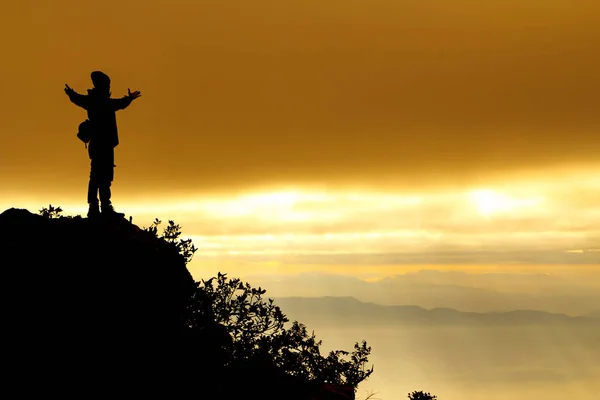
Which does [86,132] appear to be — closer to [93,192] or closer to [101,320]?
[93,192]

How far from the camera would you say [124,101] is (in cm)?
3266

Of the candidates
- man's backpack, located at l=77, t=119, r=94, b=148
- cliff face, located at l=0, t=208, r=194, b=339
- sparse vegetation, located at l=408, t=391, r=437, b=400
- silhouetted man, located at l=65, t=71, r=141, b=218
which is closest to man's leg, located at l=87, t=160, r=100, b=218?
silhouetted man, located at l=65, t=71, r=141, b=218

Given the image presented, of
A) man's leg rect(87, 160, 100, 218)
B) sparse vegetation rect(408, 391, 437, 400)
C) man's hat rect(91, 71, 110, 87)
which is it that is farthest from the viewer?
sparse vegetation rect(408, 391, 437, 400)

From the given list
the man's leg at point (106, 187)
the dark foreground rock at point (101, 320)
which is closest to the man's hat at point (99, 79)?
the man's leg at point (106, 187)

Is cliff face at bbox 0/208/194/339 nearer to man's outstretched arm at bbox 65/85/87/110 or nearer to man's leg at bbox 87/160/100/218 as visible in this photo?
man's leg at bbox 87/160/100/218

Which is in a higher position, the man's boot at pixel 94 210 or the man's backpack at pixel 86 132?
the man's backpack at pixel 86 132

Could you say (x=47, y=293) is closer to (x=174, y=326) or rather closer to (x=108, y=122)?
(x=174, y=326)

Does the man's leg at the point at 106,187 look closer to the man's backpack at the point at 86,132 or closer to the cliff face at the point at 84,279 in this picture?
the man's backpack at the point at 86,132

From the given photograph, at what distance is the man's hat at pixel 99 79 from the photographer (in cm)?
3203

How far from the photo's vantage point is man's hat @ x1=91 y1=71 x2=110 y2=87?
32.0 metres

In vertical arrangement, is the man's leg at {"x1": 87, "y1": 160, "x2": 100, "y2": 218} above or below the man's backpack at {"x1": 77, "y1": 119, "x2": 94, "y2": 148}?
below

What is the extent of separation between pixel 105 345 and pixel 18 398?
3.06m

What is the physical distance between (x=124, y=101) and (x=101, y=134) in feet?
4.77

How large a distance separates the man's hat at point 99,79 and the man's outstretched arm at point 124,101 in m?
0.75
